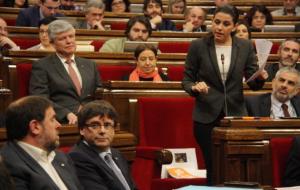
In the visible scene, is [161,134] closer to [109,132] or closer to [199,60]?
[199,60]

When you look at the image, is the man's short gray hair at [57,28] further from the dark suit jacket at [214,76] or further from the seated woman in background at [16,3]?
the seated woman in background at [16,3]

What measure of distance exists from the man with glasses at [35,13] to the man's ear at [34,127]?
339cm

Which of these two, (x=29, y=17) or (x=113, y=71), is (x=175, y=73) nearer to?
(x=113, y=71)

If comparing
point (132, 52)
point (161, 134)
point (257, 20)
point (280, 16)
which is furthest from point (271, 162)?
point (280, 16)

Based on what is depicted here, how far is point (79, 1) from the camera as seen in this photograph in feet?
24.2

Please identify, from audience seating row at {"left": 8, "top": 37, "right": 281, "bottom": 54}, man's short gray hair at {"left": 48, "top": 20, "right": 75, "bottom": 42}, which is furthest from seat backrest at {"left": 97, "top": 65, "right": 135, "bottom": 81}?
audience seating row at {"left": 8, "top": 37, "right": 281, "bottom": 54}

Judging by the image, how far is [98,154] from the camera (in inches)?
114

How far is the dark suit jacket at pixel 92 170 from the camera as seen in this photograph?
2824 millimetres

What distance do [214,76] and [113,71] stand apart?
1.05m

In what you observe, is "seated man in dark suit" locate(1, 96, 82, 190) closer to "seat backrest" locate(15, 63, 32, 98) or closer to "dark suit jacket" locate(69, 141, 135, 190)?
"dark suit jacket" locate(69, 141, 135, 190)

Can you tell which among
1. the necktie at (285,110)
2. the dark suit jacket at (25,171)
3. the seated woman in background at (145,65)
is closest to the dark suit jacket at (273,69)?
the seated woman in background at (145,65)

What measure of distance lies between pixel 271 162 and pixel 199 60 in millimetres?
604

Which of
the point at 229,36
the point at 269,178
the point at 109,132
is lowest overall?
the point at 269,178

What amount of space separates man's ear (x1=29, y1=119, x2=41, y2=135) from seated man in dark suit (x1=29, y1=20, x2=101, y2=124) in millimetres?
1356
